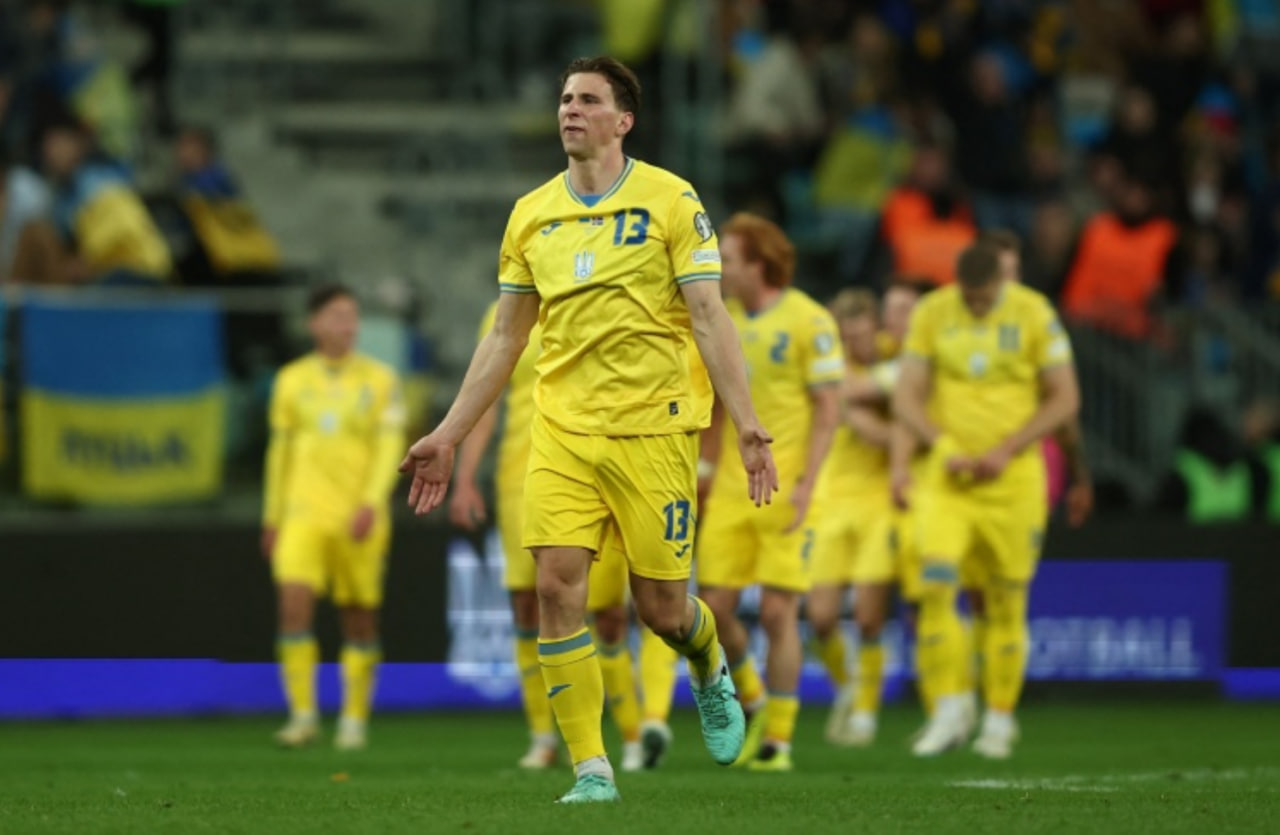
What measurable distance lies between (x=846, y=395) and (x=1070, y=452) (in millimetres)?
1709

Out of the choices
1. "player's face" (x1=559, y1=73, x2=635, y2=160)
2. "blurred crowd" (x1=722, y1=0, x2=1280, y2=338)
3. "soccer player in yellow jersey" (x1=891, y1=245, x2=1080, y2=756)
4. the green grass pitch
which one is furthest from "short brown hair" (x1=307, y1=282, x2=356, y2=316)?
"blurred crowd" (x1=722, y1=0, x2=1280, y2=338)

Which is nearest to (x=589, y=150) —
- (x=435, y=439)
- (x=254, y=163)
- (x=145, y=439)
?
(x=435, y=439)

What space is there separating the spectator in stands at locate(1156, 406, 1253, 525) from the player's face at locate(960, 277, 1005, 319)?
6383mm

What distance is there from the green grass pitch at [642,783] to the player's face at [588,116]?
2.35 metres

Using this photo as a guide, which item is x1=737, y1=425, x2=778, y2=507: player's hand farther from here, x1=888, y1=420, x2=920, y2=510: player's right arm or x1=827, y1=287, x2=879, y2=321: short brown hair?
x1=827, y1=287, x2=879, y2=321: short brown hair

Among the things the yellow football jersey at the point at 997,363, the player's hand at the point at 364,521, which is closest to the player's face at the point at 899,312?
the yellow football jersey at the point at 997,363

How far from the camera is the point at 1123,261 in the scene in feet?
69.3

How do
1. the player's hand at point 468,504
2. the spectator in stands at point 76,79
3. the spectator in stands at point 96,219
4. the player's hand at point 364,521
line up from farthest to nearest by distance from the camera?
the spectator in stands at point 76,79, the spectator in stands at point 96,219, the player's hand at point 364,521, the player's hand at point 468,504

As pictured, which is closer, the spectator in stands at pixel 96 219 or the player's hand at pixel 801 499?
the player's hand at pixel 801 499

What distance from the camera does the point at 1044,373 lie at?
538 inches

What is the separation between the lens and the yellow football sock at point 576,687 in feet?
31.0

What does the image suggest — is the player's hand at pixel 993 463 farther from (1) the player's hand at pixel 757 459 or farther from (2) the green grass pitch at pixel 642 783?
(1) the player's hand at pixel 757 459

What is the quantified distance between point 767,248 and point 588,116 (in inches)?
144

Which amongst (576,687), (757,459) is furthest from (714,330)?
(576,687)
